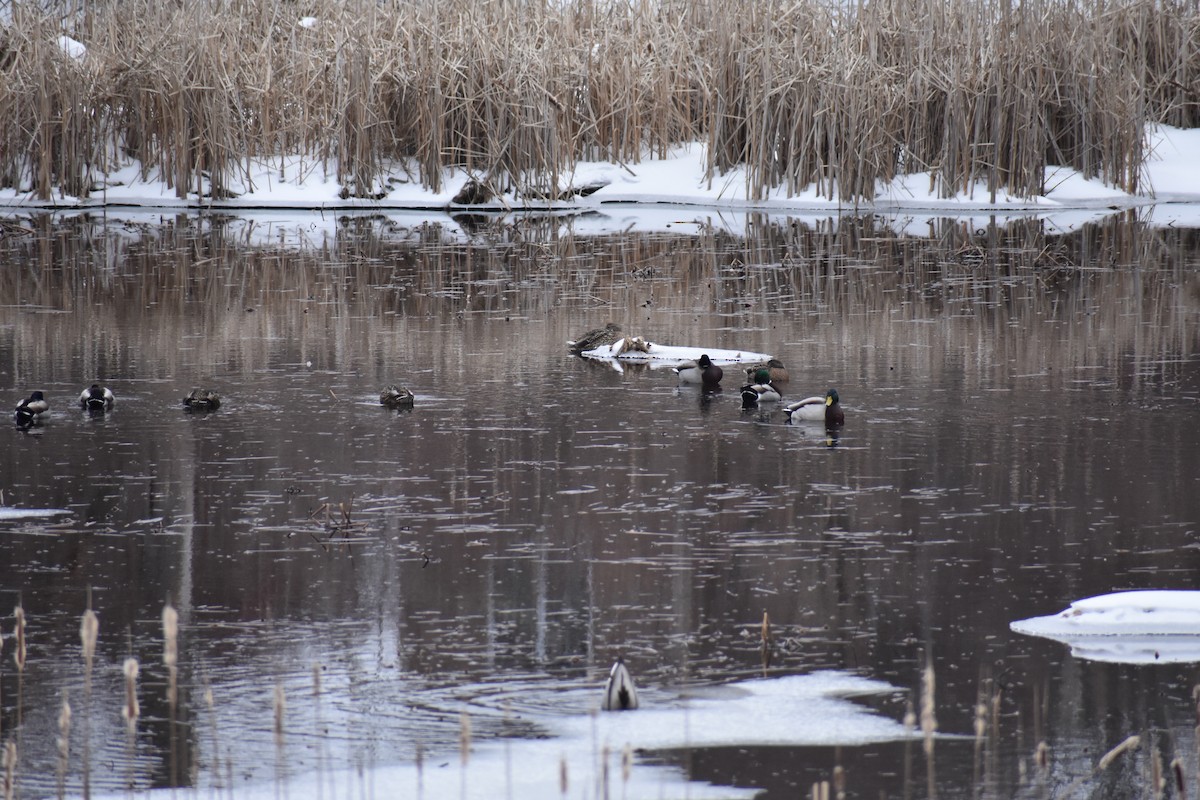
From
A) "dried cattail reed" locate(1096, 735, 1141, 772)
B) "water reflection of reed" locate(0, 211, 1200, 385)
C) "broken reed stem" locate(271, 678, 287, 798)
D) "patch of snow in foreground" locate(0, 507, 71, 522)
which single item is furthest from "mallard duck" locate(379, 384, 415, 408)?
"dried cattail reed" locate(1096, 735, 1141, 772)

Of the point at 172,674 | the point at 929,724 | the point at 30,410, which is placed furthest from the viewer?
the point at 30,410

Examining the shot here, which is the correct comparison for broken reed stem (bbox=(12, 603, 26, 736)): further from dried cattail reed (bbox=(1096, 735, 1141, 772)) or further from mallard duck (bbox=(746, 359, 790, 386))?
mallard duck (bbox=(746, 359, 790, 386))

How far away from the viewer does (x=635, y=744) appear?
472 cm

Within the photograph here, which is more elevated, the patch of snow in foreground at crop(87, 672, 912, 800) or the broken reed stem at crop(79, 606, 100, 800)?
the broken reed stem at crop(79, 606, 100, 800)

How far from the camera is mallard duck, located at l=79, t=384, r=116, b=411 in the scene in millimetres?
9711

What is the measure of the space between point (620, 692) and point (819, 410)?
14.8ft

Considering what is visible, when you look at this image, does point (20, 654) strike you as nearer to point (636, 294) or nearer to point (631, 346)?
point (631, 346)

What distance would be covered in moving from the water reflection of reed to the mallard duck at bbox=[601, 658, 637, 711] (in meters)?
5.93

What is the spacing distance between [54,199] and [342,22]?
4807 mm

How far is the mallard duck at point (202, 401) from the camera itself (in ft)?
31.9

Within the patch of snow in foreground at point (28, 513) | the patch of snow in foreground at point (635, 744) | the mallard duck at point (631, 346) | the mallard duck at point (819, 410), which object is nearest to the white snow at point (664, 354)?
the mallard duck at point (631, 346)

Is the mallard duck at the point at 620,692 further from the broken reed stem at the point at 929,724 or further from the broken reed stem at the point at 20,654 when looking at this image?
the broken reed stem at the point at 20,654

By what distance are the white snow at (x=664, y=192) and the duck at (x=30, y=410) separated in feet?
42.2

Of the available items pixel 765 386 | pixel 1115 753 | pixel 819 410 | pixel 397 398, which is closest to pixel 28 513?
pixel 397 398
